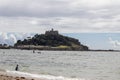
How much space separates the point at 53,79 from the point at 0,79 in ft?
25.4

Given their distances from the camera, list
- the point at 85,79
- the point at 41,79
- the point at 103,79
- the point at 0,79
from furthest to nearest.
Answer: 1. the point at 103,79
2. the point at 85,79
3. the point at 41,79
4. the point at 0,79

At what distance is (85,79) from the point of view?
3475cm

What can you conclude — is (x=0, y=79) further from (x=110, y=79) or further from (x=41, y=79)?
(x=110, y=79)

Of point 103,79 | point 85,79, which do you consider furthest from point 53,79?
point 103,79

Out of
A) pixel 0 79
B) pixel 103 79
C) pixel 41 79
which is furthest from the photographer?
pixel 103 79

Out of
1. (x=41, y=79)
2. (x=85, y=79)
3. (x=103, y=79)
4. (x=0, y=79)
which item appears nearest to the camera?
(x=0, y=79)

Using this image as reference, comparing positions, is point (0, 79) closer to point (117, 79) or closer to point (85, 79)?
point (85, 79)

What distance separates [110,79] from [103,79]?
2.36ft

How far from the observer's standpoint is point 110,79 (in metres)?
37.1

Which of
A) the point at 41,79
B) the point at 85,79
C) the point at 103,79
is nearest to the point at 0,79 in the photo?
the point at 41,79

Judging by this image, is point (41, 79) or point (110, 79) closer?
point (41, 79)

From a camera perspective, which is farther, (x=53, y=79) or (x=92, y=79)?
(x=92, y=79)

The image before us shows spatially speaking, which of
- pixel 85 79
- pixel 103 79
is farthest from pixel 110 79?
pixel 85 79

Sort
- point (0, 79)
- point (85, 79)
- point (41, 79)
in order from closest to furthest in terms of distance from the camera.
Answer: point (0, 79)
point (41, 79)
point (85, 79)
